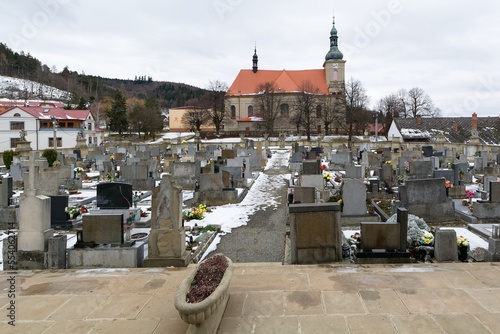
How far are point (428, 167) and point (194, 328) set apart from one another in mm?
15971

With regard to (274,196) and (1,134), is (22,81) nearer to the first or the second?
(1,134)

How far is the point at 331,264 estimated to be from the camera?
7430mm

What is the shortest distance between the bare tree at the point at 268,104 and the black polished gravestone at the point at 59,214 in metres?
54.8

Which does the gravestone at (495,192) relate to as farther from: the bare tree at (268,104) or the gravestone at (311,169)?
the bare tree at (268,104)

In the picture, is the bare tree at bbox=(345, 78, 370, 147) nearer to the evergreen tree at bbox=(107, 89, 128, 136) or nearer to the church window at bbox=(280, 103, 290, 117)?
the church window at bbox=(280, 103, 290, 117)

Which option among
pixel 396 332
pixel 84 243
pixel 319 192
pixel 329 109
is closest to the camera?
pixel 396 332

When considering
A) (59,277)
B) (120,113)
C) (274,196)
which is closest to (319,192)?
(274,196)

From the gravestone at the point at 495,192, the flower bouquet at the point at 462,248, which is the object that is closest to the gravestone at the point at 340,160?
the gravestone at the point at 495,192

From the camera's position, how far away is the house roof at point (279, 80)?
2907 inches

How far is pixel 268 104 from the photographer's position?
6831cm

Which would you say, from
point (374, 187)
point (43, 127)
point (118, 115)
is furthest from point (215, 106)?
point (374, 187)

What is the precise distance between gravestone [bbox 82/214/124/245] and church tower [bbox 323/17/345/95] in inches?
2678

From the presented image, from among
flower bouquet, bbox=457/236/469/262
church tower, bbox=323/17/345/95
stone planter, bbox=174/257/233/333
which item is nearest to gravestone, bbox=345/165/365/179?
flower bouquet, bbox=457/236/469/262

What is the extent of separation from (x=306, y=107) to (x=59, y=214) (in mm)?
55327
